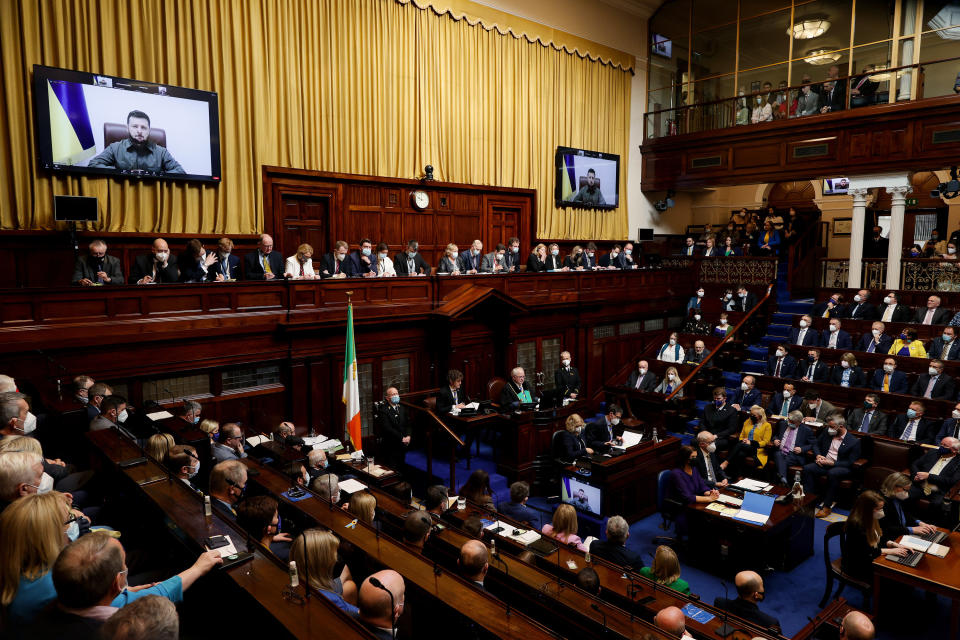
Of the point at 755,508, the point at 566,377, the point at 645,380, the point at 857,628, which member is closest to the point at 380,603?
the point at 857,628

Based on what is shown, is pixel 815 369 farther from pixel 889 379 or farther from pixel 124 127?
→ pixel 124 127

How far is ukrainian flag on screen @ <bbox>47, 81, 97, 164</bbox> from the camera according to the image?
25.9ft

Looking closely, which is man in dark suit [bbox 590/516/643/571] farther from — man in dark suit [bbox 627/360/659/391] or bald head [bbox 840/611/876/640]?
man in dark suit [bbox 627/360/659/391]

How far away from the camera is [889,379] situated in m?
9.51

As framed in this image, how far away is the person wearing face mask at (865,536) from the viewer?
5.55m

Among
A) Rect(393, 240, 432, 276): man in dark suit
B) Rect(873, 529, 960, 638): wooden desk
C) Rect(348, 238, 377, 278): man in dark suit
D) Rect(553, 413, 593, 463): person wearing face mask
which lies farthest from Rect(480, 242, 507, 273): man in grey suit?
Rect(873, 529, 960, 638): wooden desk

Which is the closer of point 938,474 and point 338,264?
point 938,474

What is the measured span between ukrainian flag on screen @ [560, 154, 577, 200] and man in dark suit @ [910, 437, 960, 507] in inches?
347

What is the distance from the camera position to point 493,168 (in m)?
13.0

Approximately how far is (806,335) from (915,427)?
9.47 feet

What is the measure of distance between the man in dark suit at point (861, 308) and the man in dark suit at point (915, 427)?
312 cm

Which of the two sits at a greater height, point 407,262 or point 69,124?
point 69,124

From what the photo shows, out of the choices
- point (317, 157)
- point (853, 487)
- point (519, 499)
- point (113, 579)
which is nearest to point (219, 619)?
point (113, 579)

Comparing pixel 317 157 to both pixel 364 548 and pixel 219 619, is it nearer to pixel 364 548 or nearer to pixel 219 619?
pixel 364 548
